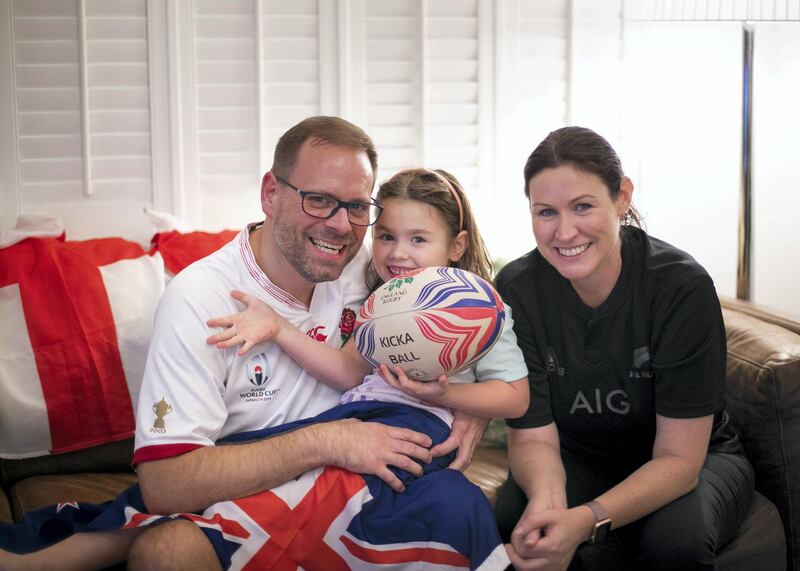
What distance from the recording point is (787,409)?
1729mm

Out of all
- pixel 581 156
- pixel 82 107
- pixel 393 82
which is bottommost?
pixel 581 156

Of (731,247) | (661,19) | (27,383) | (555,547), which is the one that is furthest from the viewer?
(731,247)

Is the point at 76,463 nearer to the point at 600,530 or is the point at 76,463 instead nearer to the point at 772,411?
the point at 600,530

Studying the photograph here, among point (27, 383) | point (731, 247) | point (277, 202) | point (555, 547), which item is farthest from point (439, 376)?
point (731, 247)

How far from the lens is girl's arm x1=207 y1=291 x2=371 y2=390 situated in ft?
4.89

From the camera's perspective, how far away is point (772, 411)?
5.75 feet

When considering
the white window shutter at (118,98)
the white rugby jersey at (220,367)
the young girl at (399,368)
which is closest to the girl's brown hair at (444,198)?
the young girl at (399,368)

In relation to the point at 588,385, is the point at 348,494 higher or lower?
lower

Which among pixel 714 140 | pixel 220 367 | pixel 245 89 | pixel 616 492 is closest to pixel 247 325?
pixel 220 367

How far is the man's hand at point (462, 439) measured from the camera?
157 cm

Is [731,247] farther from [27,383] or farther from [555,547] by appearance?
[27,383]

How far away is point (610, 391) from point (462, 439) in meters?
0.36

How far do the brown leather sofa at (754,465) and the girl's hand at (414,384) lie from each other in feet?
1.79

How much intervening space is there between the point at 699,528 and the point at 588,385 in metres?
0.37
